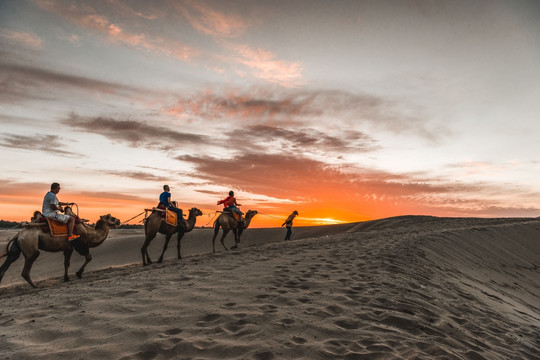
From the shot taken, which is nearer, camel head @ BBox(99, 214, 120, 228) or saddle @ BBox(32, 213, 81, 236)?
saddle @ BBox(32, 213, 81, 236)

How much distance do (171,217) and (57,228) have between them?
4478mm

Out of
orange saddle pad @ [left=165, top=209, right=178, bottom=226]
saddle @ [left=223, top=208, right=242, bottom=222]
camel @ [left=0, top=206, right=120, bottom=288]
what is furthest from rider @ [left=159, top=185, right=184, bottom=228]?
saddle @ [left=223, top=208, right=242, bottom=222]

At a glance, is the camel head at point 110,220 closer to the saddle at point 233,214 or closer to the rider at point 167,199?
the rider at point 167,199

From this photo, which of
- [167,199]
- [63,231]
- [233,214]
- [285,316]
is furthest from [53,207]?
[233,214]

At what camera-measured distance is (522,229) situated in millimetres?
22906

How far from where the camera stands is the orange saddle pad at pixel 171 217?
45.7 ft

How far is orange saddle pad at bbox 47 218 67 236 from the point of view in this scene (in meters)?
10.3

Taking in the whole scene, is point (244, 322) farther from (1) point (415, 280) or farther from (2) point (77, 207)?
(2) point (77, 207)

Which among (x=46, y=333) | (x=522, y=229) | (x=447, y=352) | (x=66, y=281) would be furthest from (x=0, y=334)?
(x=522, y=229)

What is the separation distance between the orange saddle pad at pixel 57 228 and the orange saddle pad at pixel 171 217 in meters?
3.93

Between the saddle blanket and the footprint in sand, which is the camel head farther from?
the footprint in sand

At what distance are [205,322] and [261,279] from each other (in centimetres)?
264

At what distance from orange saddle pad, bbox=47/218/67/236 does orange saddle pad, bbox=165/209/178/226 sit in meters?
3.93

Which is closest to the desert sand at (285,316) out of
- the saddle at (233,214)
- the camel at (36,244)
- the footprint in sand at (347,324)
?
the footprint in sand at (347,324)
